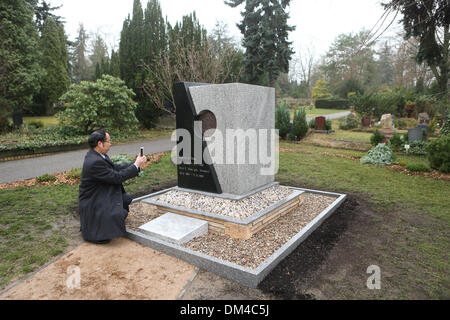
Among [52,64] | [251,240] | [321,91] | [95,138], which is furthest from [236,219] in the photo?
[321,91]

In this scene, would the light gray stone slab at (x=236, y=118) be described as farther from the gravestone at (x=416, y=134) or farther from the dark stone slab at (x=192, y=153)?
the gravestone at (x=416, y=134)

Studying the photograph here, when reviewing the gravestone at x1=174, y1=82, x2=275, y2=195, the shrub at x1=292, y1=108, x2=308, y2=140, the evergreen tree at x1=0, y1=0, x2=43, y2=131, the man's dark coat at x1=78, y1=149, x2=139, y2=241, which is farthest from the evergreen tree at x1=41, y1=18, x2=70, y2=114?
the man's dark coat at x1=78, y1=149, x2=139, y2=241

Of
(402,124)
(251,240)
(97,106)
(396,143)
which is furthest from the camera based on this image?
(402,124)

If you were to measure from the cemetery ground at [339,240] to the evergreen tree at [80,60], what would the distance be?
35458 mm

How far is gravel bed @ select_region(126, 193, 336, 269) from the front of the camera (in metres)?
3.59

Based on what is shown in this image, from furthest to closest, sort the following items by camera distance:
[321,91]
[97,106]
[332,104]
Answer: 1. [321,91]
2. [332,104]
3. [97,106]

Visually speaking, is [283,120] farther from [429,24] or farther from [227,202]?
[227,202]

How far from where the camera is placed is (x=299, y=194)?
18.1 feet

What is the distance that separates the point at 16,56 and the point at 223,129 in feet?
53.4

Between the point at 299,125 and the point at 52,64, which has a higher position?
the point at 52,64

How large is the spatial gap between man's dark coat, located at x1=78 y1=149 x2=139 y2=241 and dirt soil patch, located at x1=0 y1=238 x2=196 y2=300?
0.25 metres

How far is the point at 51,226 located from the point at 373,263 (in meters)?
4.92

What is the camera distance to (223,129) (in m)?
4.77

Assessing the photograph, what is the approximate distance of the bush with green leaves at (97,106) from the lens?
13523 mm
